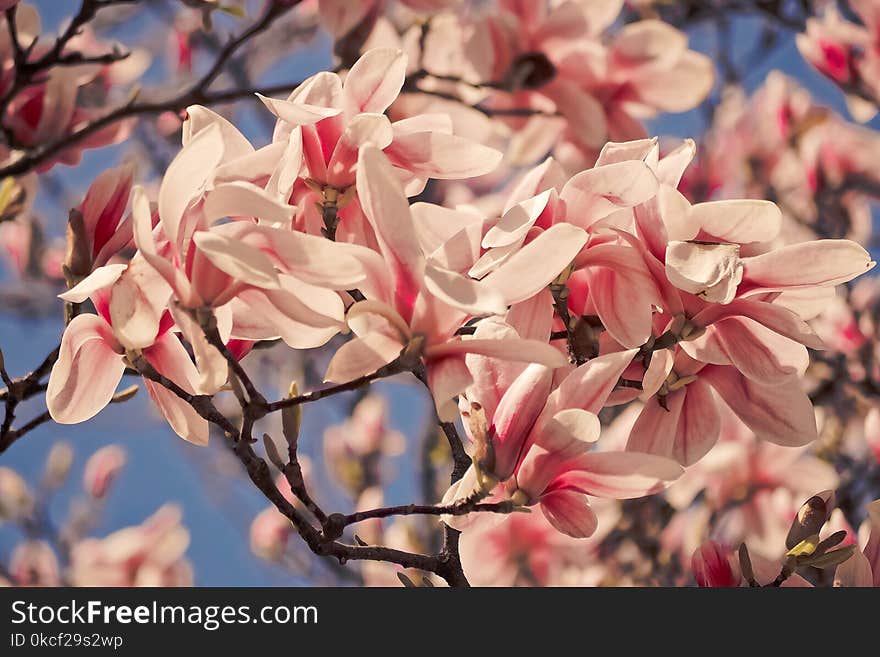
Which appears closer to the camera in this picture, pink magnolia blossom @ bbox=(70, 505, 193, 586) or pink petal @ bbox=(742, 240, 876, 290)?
pink petal @ bbox=(742, 240, 876, 290)

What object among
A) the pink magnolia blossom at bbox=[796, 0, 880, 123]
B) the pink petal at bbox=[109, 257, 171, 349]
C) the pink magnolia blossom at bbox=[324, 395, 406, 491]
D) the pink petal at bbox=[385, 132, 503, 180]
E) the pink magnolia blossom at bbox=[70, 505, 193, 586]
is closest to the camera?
the pink petal at bbox=[109, 257, 171, 349]

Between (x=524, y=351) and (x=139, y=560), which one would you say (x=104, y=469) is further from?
(x=524, y=351)

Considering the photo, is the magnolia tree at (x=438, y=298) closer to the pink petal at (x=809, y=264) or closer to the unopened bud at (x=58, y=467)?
the pink petal at (x=809, y=264)

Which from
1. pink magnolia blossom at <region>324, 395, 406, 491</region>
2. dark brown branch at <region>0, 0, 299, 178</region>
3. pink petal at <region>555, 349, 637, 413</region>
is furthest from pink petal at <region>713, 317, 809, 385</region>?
pink magnolia blossom at <region>324, 395, 406, 491</region>

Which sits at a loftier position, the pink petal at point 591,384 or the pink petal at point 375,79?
the pink petal at point 375,79

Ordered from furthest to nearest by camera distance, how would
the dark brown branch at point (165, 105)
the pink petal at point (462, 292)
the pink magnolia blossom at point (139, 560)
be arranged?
the pink magnolia blossom at point (139, 560) < the dark brown branch at point (165, 105) < the pink petal at point (462, 292)

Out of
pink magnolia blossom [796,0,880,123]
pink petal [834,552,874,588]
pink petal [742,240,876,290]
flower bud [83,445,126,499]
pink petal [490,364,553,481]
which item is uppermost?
pink petal [742,240,876,290]

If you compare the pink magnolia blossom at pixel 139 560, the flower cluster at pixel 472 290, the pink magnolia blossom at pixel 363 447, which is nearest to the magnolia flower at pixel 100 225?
the flower cluster at pixel 472 290

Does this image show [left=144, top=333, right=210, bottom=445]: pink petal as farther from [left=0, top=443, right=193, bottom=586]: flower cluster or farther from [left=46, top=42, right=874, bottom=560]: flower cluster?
[left=0, top=443, right=193, bottom=586]: flower cluster

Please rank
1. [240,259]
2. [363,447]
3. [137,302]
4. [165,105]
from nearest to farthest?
[240,259], [137,302], [165,105], [363,447]

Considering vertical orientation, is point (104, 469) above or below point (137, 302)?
below

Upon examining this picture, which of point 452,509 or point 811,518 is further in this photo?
point 811,518

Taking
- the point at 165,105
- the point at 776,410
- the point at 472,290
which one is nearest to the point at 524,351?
the point at 472,290

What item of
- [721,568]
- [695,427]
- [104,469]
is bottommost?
[104,469]
